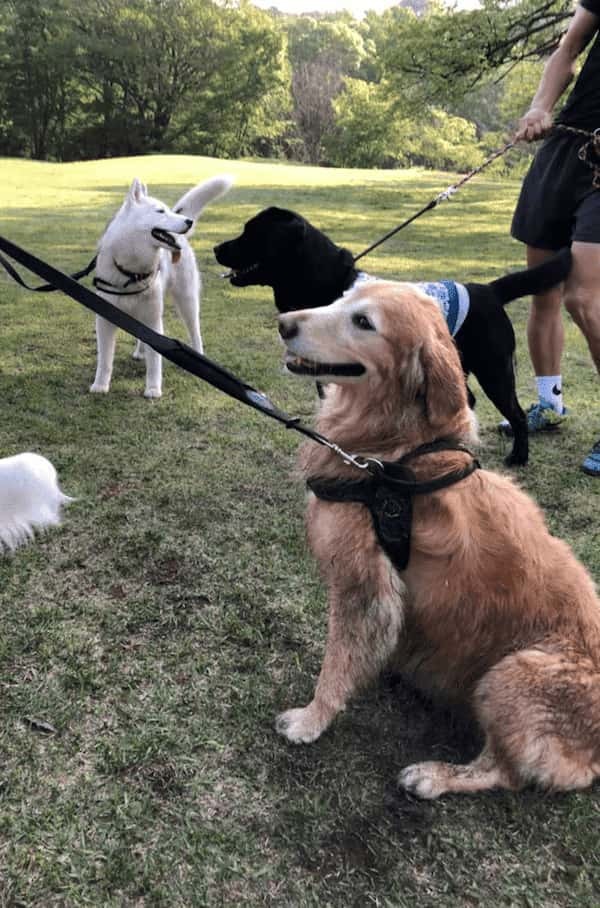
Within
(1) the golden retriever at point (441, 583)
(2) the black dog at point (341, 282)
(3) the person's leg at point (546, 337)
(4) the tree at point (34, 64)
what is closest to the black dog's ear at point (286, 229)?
(2) the black dog at point (341, 282)

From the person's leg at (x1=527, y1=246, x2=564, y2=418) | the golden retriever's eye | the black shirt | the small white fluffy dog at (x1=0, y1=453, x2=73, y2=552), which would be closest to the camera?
the small white fluffy dog at (x1=0, y1=453, x2=73, y2=552)

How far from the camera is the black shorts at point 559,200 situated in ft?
11.1

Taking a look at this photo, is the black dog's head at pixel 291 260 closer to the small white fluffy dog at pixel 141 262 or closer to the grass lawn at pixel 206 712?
the small white fluffy dog at pixel 141 262

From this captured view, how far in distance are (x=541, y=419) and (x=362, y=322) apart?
2828mm

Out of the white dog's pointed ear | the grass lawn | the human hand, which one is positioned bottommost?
the grass lawn

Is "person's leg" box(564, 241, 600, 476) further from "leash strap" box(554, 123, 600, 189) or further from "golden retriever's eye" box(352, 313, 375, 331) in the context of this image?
"golden retriever's eye" box(352, 313, 375, 331)

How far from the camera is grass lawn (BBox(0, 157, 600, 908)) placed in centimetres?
162

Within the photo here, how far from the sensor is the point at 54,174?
72.3ft

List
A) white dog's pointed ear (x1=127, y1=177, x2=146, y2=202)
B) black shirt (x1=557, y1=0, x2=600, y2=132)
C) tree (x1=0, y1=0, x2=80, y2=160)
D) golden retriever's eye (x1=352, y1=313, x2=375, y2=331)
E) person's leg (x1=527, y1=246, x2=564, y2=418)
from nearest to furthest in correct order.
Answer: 1. golden retriever's eye (x1=352, y1=313, x2=375, y2=331)
2. black shirt (x1=557, y1=0, x2=600, y2=132)
3. person's leg (x1=527, y1=246, x2=564, y2=418)
4. white dog's pointed ear (x1=127, y1=177, x2=146, y2=202)
5. tree (x1=0, y1=0, x2=80, y2=160)

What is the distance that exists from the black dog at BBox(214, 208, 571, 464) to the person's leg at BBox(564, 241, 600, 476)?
0.21 feet

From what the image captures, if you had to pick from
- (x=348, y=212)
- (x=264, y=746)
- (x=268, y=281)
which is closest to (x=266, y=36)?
(x=348, y=212)

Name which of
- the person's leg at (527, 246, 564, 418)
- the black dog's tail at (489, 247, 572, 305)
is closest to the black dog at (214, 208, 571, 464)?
the black dog's tail at (489, 247, 572, 305)

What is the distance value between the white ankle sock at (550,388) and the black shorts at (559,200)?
942 mm

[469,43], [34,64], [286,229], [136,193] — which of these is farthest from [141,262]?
[34,64]
